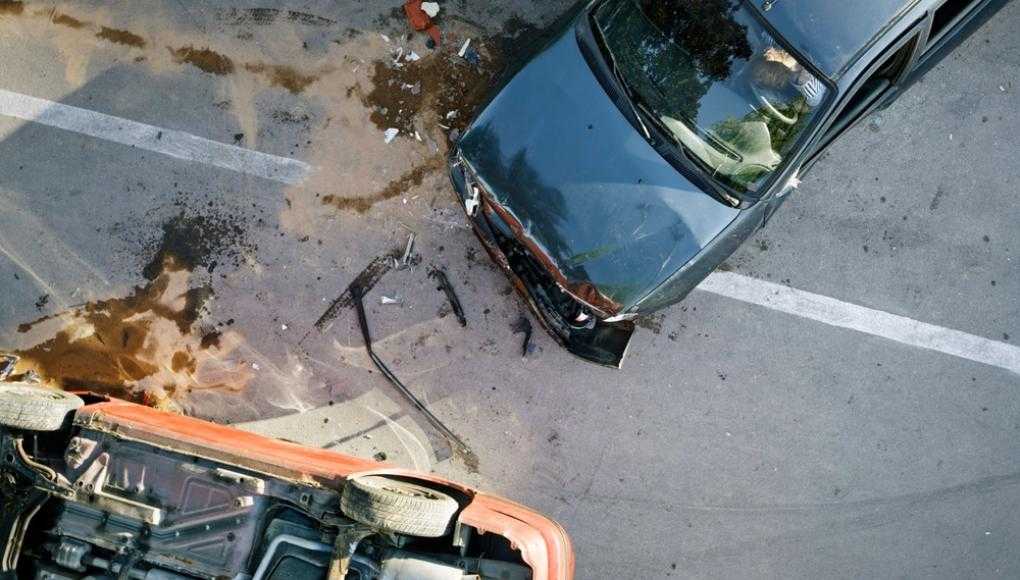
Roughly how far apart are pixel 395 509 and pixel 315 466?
0.70 metres

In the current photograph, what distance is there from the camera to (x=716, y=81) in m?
3.80

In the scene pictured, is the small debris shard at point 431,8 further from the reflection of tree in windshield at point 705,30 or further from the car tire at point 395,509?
the car tire at point 395,509

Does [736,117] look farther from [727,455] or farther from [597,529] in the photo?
[597,529]

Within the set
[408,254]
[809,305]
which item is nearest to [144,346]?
[408,254]

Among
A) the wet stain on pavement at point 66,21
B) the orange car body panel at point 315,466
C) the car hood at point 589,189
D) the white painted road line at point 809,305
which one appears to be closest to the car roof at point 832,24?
the car hood at point 589,189

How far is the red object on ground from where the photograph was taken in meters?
4.77

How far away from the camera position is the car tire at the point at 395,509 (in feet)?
11.3

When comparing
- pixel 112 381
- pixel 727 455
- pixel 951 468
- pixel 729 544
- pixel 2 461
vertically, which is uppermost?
pixel 2 461

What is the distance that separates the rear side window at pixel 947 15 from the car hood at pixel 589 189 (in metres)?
1.48

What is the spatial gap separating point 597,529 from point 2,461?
11.7 ft

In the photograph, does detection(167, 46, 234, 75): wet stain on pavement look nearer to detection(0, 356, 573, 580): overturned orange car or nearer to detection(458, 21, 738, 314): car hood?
detection(458, 21, 738, 314): car hood

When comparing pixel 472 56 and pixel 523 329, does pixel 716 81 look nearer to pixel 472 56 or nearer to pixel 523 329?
pixel 472 56

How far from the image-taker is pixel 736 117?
3826 mm

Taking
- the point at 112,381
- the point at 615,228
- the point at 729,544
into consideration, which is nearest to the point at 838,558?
the point at 729,544
